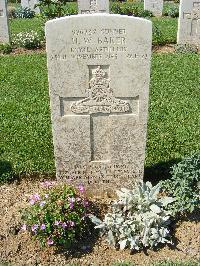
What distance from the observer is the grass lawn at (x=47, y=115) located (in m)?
6.15

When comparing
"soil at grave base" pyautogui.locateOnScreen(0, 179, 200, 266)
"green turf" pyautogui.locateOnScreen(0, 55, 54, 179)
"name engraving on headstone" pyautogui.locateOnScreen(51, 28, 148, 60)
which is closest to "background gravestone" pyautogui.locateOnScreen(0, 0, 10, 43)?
"green turf" pyautogui.locateOnScreen(0, 55, 54, 179)

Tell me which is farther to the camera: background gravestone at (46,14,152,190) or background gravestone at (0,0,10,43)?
background gravestone at (0,0,10,43)

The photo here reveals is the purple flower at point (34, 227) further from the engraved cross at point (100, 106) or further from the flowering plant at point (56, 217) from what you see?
the engraved cross at point (100, 106)

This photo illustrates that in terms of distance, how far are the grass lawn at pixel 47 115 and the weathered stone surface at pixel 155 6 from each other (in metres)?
11.3

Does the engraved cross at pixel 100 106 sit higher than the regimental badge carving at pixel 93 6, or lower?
lower

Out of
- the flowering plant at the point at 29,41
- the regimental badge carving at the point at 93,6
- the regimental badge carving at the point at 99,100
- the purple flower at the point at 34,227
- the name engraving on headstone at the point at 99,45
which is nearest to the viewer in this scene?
the purple flower at the point at 34,227

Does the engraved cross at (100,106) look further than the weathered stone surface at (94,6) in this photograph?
No

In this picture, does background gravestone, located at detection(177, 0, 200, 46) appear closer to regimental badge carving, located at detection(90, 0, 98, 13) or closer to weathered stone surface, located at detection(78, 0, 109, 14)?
weathered stone surface, located at detection(78, 0, 109, 14)

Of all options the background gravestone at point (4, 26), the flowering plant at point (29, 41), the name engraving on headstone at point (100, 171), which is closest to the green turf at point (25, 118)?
the name engraving on headstone at point (100, 171)

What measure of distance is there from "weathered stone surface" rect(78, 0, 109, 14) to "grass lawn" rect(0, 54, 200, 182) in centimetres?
474

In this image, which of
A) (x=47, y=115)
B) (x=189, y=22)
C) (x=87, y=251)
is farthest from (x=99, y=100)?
(x=189, y=22)

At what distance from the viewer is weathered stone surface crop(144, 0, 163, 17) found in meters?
21.8

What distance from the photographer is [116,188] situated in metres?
5.23

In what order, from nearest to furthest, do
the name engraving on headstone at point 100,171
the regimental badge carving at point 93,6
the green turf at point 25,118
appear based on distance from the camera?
1. the name engraving on headstone at point 100,171
2. the green turf at point 25,118
3. the regimental badge carving at point 93,6
